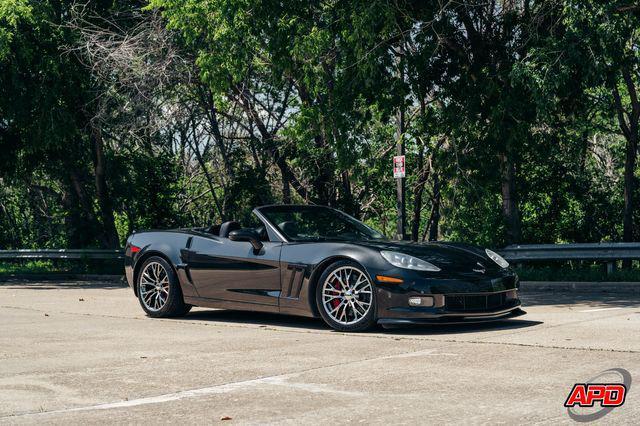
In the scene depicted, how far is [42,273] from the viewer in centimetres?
2266

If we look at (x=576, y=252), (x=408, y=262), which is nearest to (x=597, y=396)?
(x=408, y=262)

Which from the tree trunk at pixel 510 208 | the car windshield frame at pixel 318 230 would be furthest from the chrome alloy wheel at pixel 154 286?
the tree trunk at pixel 510 208

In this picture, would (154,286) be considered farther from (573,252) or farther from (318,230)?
(573,252)

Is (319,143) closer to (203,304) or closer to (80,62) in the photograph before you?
(80,62)

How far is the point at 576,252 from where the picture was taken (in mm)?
17422

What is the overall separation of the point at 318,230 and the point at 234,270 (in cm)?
103

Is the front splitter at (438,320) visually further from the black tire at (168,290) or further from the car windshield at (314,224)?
the black tire at (168,290)

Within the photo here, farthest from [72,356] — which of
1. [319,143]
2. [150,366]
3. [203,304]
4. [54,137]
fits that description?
[319,143]

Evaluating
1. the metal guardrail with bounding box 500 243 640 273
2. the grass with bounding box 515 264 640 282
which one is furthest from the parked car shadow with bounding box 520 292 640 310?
the metal guardrail with bounding box 500 243 640 273

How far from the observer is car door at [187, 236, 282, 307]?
1009 centimetres

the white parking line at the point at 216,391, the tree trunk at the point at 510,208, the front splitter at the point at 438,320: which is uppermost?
the tree trunk at the point at 510,208

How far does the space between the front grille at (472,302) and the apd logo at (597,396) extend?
8.83 ft

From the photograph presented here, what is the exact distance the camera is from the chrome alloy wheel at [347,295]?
9375 millimetres

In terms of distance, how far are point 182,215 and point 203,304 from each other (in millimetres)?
16604
